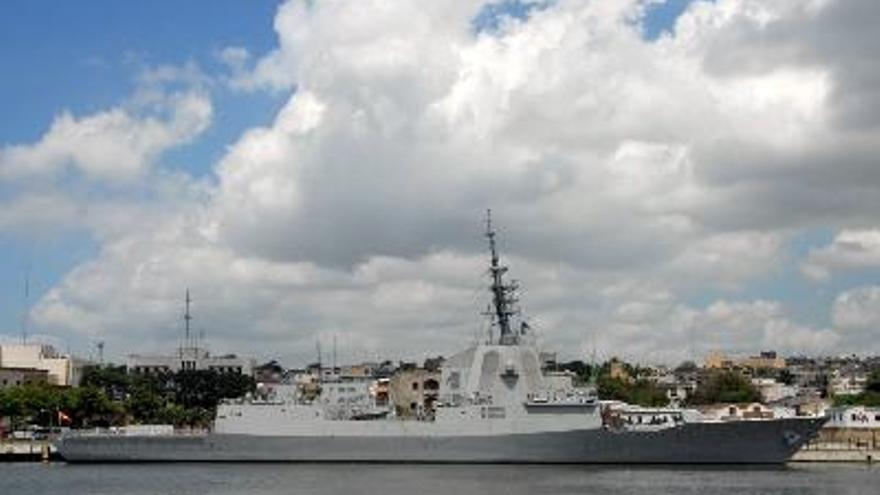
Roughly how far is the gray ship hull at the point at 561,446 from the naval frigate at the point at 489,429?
6 cm

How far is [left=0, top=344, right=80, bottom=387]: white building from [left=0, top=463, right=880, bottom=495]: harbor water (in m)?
78.0

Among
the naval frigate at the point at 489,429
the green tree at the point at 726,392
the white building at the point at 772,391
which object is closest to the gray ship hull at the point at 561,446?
the naval frigate at the point at 489,429

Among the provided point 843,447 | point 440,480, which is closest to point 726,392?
point 843,447

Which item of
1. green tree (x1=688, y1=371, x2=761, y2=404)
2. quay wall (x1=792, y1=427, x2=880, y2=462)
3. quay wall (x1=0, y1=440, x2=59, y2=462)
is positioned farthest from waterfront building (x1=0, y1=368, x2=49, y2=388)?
quay wall (x1=792, y1=427, x2=880, y2=462)

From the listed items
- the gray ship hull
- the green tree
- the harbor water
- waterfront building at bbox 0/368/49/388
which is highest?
waterfront building at bbox 0/368/49/388

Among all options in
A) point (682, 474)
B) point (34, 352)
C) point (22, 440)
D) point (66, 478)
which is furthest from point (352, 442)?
point (34, 352)

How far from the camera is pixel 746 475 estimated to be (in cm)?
6131

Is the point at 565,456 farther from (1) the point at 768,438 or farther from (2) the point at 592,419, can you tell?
(1) the point at 768,438

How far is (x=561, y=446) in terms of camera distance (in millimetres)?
70625

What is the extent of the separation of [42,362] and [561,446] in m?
98.4

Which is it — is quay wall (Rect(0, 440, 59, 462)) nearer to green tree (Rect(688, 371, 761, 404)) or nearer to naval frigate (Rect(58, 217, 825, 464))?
naval frigate (Rect(58, 217, 825, 464))

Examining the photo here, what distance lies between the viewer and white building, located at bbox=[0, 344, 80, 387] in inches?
5925

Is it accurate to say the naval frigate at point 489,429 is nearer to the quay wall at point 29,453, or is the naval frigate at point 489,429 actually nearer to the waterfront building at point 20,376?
the quay wall at point 29,453

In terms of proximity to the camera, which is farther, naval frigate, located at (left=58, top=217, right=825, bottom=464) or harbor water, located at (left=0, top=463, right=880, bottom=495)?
naval frigate, located at (left=58, top=217, right=825, bottom=464)
